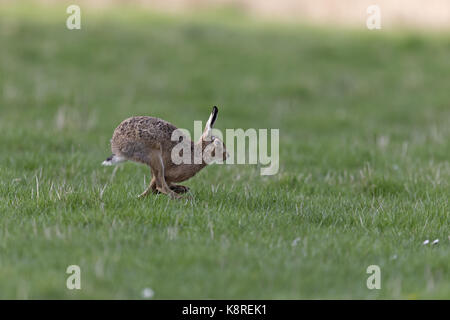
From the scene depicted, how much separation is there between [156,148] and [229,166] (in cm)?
327

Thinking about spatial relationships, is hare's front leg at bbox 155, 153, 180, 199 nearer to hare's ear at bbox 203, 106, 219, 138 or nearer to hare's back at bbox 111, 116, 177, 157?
hare's back at bbox 111, 116, 177, 157

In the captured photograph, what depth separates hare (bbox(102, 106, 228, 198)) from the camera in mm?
7254

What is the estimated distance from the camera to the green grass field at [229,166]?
231 inches

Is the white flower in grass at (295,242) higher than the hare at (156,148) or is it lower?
lower

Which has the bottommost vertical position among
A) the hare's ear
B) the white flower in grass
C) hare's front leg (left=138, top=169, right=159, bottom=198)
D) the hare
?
the white flower in grass

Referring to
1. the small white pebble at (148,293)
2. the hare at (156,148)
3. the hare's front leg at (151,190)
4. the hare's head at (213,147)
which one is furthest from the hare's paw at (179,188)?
the small white pebble at (148,293)

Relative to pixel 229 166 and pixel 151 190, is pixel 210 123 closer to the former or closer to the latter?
pixel 151 190

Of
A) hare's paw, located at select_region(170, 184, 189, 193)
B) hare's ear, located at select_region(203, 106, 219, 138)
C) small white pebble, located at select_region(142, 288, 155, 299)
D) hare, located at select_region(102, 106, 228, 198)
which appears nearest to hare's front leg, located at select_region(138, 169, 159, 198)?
hare, located at select_region(102, 106, 228, 198)

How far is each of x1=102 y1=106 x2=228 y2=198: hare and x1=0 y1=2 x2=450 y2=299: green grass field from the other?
0.26 meters

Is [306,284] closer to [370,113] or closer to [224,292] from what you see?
[224,292]

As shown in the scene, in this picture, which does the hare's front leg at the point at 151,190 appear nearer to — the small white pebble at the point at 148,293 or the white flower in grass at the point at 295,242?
the white flower in grass at the point at 295,242

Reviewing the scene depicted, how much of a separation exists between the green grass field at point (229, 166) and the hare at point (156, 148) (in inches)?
10.3

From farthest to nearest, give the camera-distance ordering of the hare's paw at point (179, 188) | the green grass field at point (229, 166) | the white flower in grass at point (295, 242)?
the hare's paw at point (179, 188) → the white flower in grass at point (295, 242) → the green grass field at point (229, 166)

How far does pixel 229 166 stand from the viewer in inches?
415
